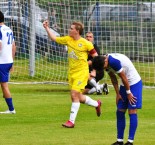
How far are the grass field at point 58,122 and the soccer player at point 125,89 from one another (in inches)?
16.6

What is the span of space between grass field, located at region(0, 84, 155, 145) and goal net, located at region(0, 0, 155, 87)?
10.6 ft

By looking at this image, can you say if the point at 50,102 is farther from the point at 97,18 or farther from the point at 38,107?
the point at 97,18

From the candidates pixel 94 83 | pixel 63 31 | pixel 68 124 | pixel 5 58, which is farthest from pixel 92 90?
pixel 68 124

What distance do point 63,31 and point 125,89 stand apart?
11.4 metres

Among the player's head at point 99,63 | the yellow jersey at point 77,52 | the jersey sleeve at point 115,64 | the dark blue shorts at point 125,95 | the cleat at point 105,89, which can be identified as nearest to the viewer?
the player's head at point 99,63

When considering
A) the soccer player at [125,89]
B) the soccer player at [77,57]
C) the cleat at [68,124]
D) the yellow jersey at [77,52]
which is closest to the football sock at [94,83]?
the soccer player at [77,57]

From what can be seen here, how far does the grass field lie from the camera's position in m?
12.6

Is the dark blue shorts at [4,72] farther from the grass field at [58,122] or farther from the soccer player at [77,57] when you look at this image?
the soccer player at [77,57]

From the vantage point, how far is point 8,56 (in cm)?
1561

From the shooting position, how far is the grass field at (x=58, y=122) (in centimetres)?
1257

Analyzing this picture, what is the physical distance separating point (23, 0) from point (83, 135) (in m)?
10.3

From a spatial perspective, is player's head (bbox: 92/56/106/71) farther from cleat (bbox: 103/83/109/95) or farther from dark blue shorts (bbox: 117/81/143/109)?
cleat (bbox: 103/83/109/95)

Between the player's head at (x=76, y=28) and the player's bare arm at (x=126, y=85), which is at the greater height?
the player's head at (x=76, y=28)

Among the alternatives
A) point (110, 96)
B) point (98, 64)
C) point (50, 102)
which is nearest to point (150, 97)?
point (110, 96)
